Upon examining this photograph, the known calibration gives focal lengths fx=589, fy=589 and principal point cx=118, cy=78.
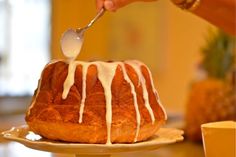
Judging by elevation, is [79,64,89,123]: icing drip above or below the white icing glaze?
below

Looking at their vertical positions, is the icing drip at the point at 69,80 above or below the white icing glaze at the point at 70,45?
below

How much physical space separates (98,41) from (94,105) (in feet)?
11.0

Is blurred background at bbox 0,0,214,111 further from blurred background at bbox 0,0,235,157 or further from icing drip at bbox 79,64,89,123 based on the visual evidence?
icing drip at bbox 79,64,89,123

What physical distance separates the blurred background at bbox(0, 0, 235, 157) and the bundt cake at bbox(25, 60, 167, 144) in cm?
282

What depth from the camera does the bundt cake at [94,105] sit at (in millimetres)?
881

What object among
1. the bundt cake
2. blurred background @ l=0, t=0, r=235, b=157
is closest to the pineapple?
the bundt cake

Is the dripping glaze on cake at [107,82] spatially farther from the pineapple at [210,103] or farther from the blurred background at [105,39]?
the blurred background at [105,39]

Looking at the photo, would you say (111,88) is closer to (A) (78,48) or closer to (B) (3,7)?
(A) (78,48)

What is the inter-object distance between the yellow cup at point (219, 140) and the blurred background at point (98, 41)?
2.91 meters

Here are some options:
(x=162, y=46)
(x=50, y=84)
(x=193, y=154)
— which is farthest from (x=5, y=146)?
(x=162, y=46)

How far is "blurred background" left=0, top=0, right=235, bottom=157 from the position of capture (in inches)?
157

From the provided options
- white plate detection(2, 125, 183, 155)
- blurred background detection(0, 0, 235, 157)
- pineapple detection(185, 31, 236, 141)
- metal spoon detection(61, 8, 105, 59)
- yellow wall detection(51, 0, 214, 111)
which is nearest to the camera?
white plate detection(2, 125, 183, 155)

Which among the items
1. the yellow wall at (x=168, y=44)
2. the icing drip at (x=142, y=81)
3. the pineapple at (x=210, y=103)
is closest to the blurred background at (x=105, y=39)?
the yellow wall at (x=168, y=44)

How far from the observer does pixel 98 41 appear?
4234 mm
